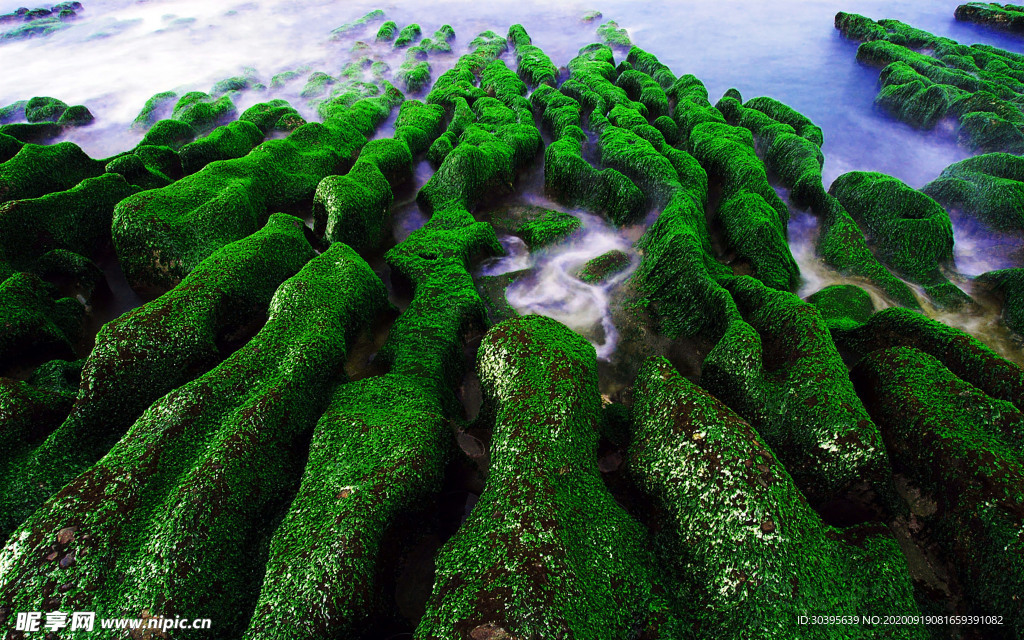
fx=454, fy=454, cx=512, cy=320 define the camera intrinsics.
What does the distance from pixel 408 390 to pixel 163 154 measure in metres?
8.73

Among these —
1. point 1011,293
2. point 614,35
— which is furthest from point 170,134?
point 614,35

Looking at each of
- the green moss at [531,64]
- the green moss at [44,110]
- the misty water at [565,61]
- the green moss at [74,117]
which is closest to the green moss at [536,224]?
the misty water at [565,61]

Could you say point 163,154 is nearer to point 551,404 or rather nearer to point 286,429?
point 286,429

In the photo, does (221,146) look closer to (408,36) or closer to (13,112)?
(13,112)

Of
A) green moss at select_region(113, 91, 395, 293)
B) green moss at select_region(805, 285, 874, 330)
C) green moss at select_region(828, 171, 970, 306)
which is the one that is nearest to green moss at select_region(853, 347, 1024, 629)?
green moss at select_region(805, 285, 874, 330)

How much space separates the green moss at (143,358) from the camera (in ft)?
14.8

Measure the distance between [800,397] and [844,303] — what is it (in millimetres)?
3237

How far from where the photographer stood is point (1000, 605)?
3.62m

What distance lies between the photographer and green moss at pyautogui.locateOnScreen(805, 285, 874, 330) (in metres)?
6.67

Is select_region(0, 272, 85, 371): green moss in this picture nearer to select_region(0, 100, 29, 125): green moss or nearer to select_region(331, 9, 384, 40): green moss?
select_region(0, 100, 29, 125): green moss

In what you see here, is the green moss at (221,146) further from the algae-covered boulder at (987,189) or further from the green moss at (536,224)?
the algae-covered boulder at (987,189)

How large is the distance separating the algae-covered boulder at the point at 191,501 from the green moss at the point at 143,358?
29.1 inches

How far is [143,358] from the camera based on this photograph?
16.7ft

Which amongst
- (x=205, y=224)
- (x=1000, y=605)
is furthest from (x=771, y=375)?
(x=205, y=224)
